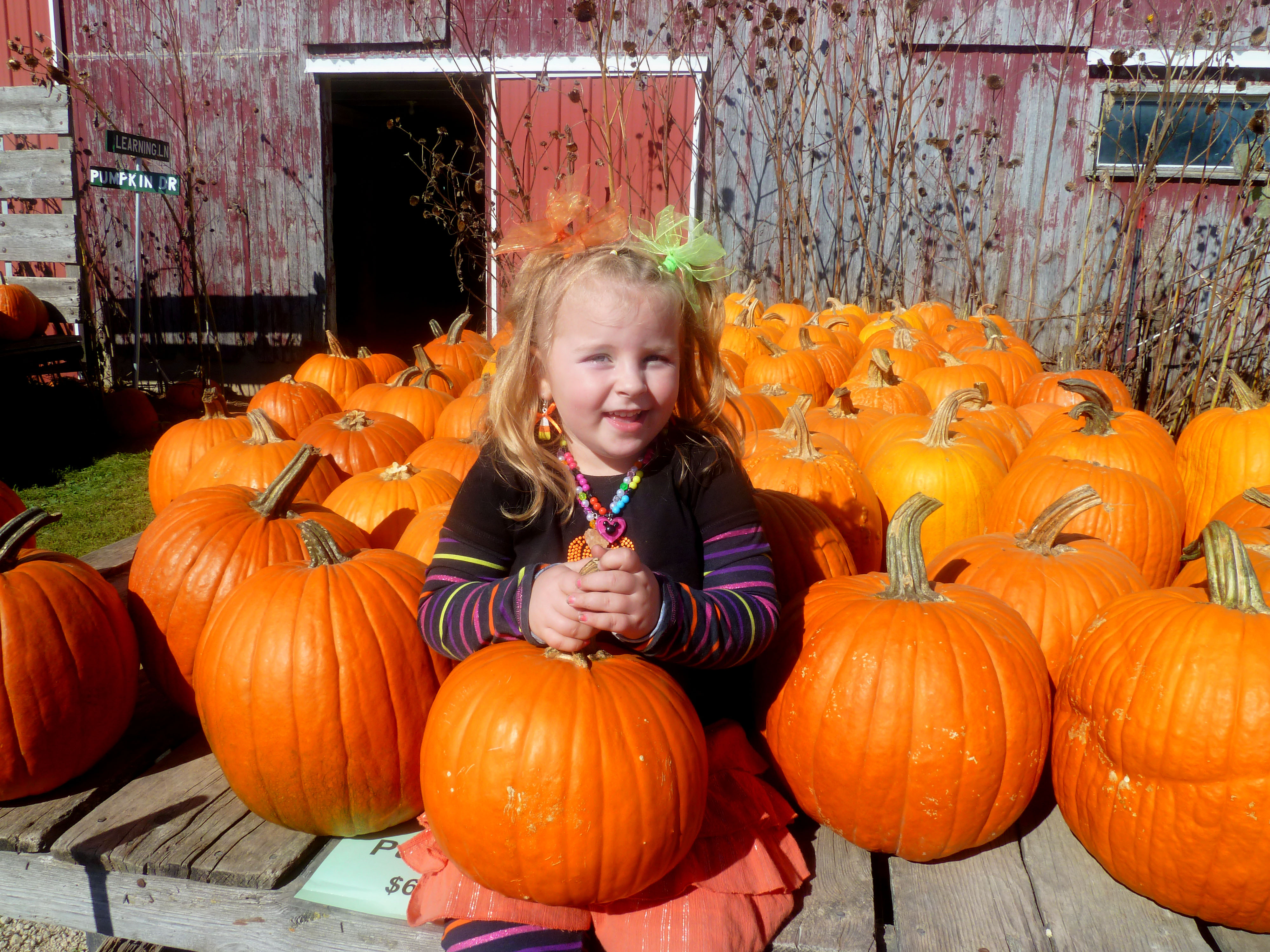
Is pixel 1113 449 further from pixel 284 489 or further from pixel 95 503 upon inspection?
pixel 95 503

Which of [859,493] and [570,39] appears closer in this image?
[859,493]

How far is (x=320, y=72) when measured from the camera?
8039 millimetres

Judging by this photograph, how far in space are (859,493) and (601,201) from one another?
584 centimetres

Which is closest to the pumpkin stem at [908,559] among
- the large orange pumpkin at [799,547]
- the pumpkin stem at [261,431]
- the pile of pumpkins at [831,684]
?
the pile of pumpkins at [831,684]

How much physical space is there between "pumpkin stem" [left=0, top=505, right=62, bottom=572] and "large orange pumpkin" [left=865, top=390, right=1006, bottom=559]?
2310 mm

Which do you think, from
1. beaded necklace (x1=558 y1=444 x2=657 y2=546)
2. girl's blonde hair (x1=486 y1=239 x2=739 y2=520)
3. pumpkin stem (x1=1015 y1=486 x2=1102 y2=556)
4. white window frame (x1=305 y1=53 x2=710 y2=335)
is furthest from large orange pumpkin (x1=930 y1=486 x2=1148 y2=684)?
white window frame (x1=305 y1=53 x2=710 y2=335)

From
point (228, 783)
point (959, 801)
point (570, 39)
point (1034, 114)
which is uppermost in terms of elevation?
point (570, 39)

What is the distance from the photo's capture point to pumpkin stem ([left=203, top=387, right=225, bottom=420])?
11.7 ft

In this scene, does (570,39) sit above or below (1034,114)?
above

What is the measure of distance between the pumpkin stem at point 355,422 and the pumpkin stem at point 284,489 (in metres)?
1.06

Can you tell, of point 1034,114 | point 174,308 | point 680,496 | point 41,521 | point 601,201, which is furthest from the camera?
point 174,308

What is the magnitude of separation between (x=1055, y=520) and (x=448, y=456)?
76.9 inches

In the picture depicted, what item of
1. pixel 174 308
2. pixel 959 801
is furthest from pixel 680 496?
pixel 174 308

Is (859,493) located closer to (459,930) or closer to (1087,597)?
(1087,597)
